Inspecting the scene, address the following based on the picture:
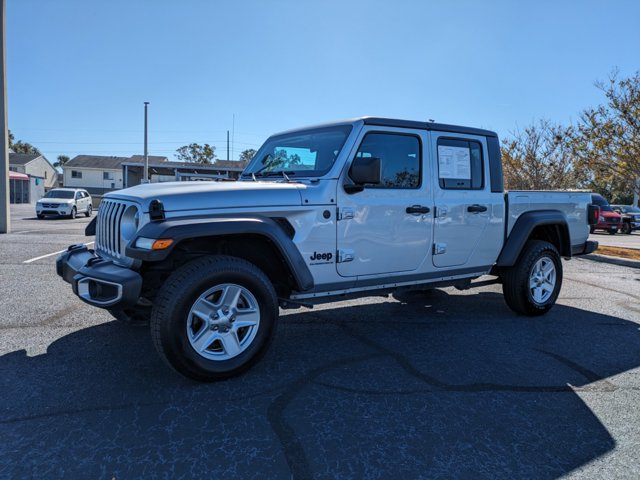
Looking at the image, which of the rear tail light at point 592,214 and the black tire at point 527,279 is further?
the rear tail light at point 592,214

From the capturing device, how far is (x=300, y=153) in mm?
4508

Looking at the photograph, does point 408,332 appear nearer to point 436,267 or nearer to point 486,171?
point 436,267

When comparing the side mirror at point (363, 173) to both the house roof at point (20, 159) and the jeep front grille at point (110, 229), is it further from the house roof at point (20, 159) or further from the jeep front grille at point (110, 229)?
the house roof at point (20, 159)

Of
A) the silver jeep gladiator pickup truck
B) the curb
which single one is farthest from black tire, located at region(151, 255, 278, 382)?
the curb

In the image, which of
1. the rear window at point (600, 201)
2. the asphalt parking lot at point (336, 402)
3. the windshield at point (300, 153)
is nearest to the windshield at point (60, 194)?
the asphalt parking lot at point (336, 402)

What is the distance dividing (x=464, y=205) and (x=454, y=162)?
46 cm

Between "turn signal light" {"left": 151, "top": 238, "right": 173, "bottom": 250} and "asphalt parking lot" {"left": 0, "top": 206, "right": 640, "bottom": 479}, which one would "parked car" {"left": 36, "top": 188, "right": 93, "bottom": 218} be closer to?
"asphalt parking lot" {"left": 0, "top": 206, "right": 640, "bottom": 479}

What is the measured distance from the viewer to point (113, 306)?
316 centimetres

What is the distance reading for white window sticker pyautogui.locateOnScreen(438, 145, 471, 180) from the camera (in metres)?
4.71

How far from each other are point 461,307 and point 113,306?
4332 mm

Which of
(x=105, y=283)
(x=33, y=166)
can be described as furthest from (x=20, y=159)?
(x=105, y=283)

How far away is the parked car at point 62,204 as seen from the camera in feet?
69.6

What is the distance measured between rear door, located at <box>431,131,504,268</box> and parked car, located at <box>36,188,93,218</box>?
69.2 feet

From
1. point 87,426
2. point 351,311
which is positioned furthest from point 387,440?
point 351,311
